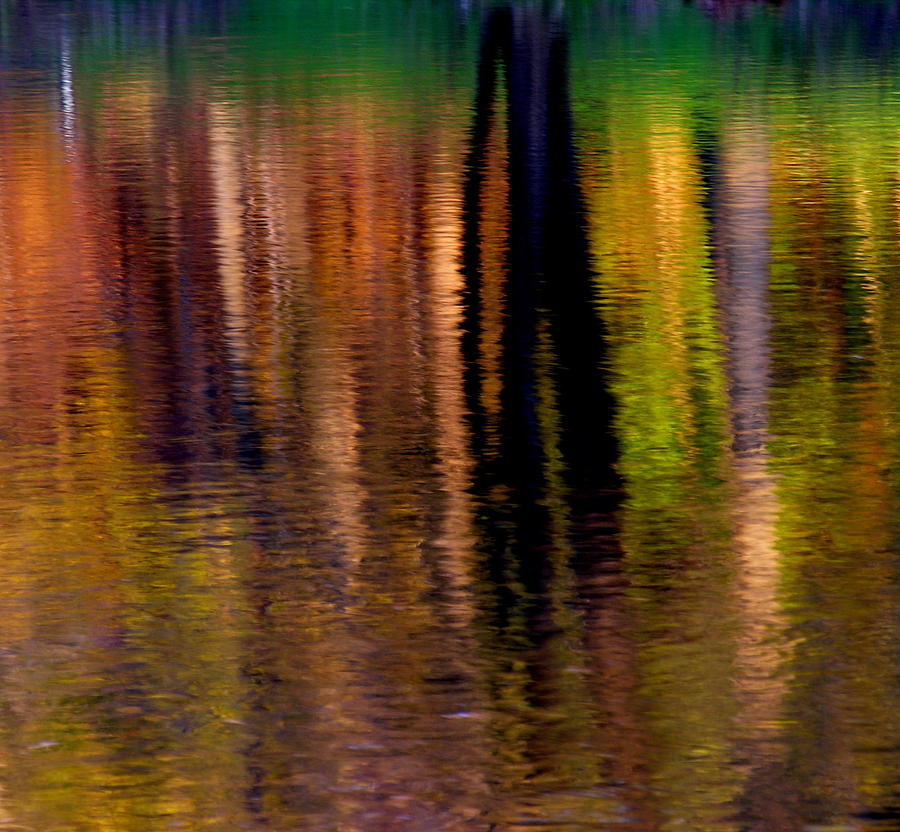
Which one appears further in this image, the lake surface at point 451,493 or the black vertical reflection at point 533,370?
the black vertical reflection at point 533,370

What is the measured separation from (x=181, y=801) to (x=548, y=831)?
93cm

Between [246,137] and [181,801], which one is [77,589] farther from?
[246,137]

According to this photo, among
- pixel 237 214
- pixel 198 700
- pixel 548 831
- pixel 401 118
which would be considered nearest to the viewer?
pixel 548 831

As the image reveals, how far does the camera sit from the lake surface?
18.3 feet

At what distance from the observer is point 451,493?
27.4 feet

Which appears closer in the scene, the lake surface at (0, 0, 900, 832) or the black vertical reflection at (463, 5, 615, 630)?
the lake surface at (0, 0, 900, 832)

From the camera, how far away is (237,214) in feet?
53.4

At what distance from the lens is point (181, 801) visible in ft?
17.5

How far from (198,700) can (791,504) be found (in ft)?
9.41

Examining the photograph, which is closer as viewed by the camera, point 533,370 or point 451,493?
point 451,493

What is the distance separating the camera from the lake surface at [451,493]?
557 centimetres

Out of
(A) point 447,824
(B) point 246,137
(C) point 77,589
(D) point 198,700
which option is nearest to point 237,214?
(B) point 246,137

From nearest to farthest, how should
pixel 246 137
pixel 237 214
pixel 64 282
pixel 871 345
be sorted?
pixel 871 345 < pixel 64 282 < pixel 237 214 < pixel 246 137

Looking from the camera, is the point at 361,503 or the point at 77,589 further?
the point at 361,503
